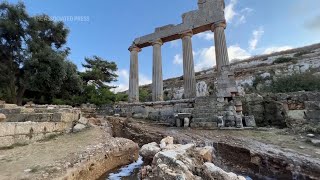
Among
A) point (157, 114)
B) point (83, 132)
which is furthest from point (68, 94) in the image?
point (83, 132)

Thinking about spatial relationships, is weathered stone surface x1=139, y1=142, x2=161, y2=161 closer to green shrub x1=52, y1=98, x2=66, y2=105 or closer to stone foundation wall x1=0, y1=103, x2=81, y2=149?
stone foundation wall x1=0, y1=103, x2=81, y2=149

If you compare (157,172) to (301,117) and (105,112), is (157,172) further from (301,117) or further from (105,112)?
(105,112)

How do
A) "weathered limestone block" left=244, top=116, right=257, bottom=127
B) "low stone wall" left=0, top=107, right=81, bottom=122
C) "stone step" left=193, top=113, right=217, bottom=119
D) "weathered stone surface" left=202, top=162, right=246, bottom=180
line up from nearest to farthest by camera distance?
"weathered stone surface" left=202, top=162, right=246, bottom=180 → "low stone wall" left=0, top=107, right=81, bottom=122 → "weathered limestone block" left=244, top=116, right=257, bottom=127 → "stone step" left=193, top=113, right=217, bottom=119

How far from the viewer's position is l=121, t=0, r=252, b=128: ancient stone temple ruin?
10.4 m

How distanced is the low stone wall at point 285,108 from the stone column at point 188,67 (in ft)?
12.2

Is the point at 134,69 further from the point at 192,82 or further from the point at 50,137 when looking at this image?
the point at 50,137

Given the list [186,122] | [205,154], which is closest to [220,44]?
[186,122]

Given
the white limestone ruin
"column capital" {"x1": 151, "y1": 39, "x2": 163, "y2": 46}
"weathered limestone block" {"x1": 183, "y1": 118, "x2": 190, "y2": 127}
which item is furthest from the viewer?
"column capital" {"x1": 151, "y1": 39, "x2": 163, "y2": 46}

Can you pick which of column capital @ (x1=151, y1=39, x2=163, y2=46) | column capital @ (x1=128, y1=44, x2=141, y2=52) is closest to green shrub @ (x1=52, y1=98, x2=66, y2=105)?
column capital @ (x1=128, y1=44, x2=141, y2=52)

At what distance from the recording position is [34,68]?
657 inches

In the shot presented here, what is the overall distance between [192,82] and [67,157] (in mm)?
10422

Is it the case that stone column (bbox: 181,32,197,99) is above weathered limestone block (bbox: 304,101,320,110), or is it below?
above

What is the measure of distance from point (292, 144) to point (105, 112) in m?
11.6

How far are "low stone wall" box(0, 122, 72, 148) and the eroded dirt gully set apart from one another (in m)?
3.13
